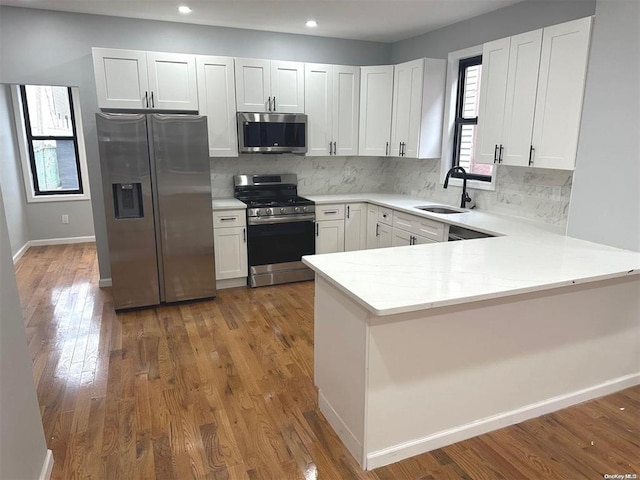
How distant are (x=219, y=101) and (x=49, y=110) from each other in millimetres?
2982

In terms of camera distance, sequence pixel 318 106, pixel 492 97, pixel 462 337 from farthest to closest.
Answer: pixel 318 106 < pixel 492 97 < pixel 462 337

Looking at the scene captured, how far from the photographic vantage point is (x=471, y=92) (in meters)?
4.19

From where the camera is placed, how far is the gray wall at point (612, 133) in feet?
8.01

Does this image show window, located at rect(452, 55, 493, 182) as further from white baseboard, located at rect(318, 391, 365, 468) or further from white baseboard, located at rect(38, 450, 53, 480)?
white baseboard, located at rect(38, 450, 53, 480)

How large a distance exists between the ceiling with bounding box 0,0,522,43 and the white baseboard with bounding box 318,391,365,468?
10.1 feet

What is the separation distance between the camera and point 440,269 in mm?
2148

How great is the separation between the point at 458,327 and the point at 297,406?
1.06 m

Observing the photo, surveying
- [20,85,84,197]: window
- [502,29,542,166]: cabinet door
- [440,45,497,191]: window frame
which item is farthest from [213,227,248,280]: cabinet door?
[20,85,84,197]: window

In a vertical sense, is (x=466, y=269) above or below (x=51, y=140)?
below

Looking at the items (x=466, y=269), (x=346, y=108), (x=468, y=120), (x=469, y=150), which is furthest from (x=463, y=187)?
(x=466, y=269)

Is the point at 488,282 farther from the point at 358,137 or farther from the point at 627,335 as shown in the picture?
the point at 358,137

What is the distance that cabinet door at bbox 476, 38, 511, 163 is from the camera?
3242 millimetres

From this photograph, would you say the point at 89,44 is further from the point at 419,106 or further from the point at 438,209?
the point at 438,209

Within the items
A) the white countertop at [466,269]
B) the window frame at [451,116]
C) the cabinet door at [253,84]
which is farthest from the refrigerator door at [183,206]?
the window frame at [451,116]
